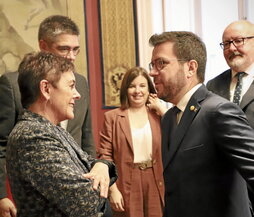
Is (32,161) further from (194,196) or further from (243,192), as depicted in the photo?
(243,192)

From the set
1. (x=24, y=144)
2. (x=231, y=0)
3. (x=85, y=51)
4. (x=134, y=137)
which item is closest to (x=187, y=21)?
(x=231, y=0)

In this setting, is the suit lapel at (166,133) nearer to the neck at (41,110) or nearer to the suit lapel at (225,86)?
the neck at (41,110)

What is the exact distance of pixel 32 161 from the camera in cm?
162

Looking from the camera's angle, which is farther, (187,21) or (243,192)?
(187,21)

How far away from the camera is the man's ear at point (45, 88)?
69.9 inches

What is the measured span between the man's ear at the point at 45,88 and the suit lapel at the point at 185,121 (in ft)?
1.99

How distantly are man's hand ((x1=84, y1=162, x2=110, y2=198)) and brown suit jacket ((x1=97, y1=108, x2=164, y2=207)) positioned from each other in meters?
1.56

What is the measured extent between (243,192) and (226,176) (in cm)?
12

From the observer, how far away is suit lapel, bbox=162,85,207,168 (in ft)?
6.46

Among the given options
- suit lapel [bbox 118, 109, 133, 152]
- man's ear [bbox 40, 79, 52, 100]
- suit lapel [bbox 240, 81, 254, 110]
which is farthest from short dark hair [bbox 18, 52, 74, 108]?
suit lapel [bbox 118, 109, 133, 152]

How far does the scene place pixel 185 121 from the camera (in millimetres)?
1988

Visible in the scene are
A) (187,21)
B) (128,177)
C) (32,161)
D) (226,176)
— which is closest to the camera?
(32,161)

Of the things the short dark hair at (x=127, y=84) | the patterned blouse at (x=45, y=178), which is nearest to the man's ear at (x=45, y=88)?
the patterned blouse at (x=45, y=178)

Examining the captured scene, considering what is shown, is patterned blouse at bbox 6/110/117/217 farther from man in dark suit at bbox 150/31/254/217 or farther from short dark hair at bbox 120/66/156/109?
short dark hair at bbox 120/66/156/109
